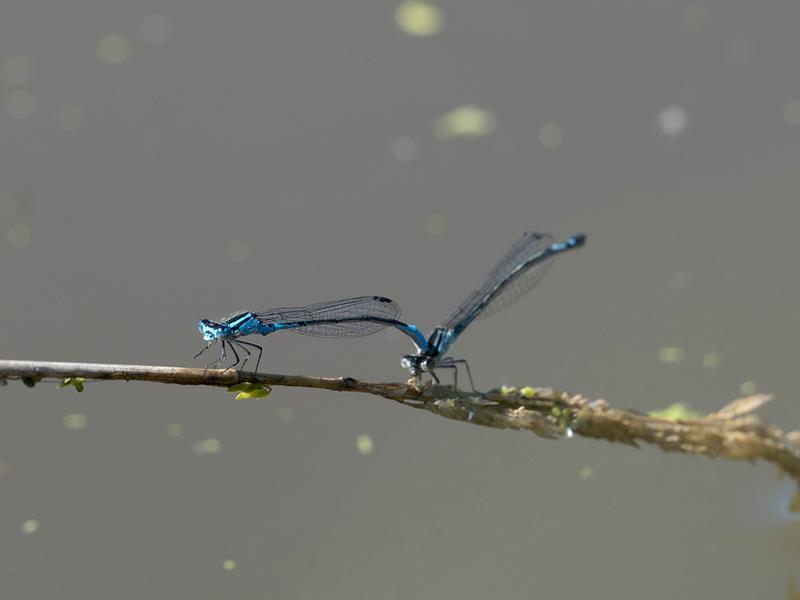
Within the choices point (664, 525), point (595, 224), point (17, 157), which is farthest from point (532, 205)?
point (17, 157)

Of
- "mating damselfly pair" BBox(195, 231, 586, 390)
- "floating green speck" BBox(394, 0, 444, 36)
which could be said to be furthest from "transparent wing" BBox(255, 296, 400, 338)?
"floating green speck" BBox(394, 0, 444, 36)

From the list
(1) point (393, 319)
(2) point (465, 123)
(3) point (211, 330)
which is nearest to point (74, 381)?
(3) point (211, 330)

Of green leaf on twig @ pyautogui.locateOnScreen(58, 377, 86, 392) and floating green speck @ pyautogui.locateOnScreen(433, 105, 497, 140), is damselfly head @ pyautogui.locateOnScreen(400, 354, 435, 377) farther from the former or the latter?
floating green speck @ pyautogui.locateOnScreen(433, 105, 497, 140)

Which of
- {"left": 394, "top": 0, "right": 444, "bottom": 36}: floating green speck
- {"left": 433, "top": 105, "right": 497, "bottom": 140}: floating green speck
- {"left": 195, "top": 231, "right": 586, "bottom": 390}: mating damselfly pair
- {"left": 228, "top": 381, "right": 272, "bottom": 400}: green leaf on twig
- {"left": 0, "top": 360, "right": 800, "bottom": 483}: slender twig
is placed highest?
{"left": 394, "top": 0, "right": 444, "bottom": 36}: floating green speck

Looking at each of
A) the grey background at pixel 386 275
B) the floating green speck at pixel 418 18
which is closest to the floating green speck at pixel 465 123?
the grey background at pixel 386 275

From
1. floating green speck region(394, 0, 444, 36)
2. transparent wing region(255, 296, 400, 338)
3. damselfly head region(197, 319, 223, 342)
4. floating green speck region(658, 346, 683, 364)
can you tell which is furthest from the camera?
floating green speck region(394, 0, 444, 36)

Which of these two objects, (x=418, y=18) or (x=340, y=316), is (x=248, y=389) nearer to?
(x=340, y=316)

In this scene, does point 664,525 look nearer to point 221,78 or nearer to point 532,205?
point 532,205
